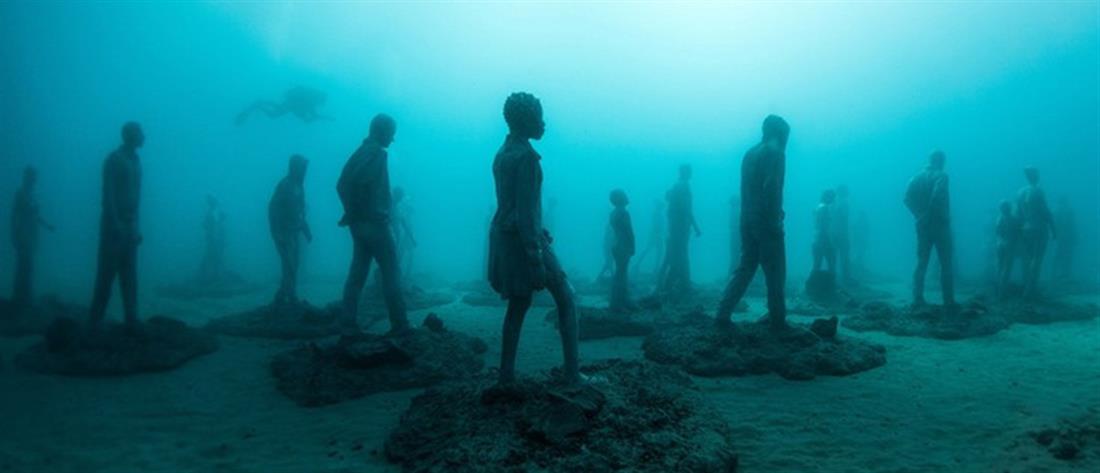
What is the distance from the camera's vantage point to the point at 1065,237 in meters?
18.9

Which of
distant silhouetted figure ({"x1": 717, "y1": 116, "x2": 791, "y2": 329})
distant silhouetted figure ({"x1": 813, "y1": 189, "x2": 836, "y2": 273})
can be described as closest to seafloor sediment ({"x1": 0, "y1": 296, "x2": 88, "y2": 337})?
distant silhouetted figure ({"x1": 717, "y1": 116, "x2": 791, "y2": 329})

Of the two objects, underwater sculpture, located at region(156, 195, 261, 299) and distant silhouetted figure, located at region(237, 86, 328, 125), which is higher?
distant silhouetted figure, located at region(237, 86, 328, 125)

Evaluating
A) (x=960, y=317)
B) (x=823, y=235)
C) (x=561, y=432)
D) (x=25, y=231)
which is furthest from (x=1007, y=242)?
(x=25, y=231)

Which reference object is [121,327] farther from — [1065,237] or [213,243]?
[1065,237]

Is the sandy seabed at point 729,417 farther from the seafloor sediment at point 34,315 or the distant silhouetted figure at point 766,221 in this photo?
the seafloor sediment at point 34,315

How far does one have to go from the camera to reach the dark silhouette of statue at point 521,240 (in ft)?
15.9

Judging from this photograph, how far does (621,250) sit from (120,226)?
28.0ft

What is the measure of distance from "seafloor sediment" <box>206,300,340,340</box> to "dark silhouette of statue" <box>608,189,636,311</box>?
17.6ft

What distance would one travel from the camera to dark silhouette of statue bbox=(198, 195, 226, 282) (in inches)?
730

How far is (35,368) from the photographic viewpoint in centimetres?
662

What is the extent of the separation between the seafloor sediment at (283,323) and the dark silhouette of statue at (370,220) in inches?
57.2

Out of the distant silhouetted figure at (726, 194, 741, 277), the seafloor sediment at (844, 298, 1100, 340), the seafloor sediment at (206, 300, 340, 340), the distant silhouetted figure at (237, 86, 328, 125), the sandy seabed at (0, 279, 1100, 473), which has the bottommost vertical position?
the sandy seabed at (0, 279, 1100, 473)

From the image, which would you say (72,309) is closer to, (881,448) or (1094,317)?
(881,448)

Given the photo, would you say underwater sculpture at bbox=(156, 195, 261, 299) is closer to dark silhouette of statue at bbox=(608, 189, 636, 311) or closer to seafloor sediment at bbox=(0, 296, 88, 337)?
seafloor sediment at bbox=(0, 296, 88, 337)
